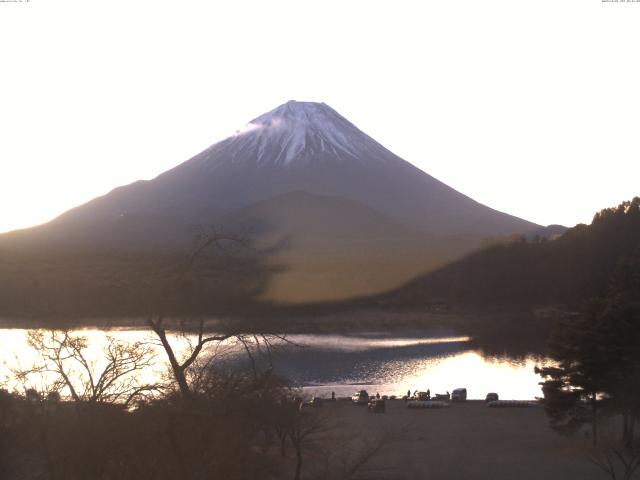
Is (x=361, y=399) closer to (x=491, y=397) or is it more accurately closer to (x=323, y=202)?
(x=491, y=397)

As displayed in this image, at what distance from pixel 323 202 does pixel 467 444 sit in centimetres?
3787

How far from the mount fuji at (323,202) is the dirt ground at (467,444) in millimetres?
8485

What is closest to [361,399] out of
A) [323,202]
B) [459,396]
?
[459,396]

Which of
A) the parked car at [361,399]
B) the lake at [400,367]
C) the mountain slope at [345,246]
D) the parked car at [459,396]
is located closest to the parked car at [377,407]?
the parked car at [361,399]

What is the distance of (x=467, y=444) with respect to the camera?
1024 cm

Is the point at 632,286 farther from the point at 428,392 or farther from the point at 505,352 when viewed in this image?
the point at 505,352

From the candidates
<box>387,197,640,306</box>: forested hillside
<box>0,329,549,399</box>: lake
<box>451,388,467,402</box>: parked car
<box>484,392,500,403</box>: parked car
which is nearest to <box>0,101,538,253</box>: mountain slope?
<box>387,197,640,306</box>: forested hillside

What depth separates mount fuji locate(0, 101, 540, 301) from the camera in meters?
30.3

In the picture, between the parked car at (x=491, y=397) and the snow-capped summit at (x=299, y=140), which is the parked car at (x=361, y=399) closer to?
the parked car at (x=491, y=397)

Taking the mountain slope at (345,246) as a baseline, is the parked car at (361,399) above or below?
below

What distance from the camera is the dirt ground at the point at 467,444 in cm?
854

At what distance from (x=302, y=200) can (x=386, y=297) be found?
1829 centimetres

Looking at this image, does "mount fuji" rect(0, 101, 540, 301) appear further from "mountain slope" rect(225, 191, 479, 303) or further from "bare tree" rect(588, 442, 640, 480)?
"bare tree" rect(588, 442, 640, 480)

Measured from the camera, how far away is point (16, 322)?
850 centimetres
